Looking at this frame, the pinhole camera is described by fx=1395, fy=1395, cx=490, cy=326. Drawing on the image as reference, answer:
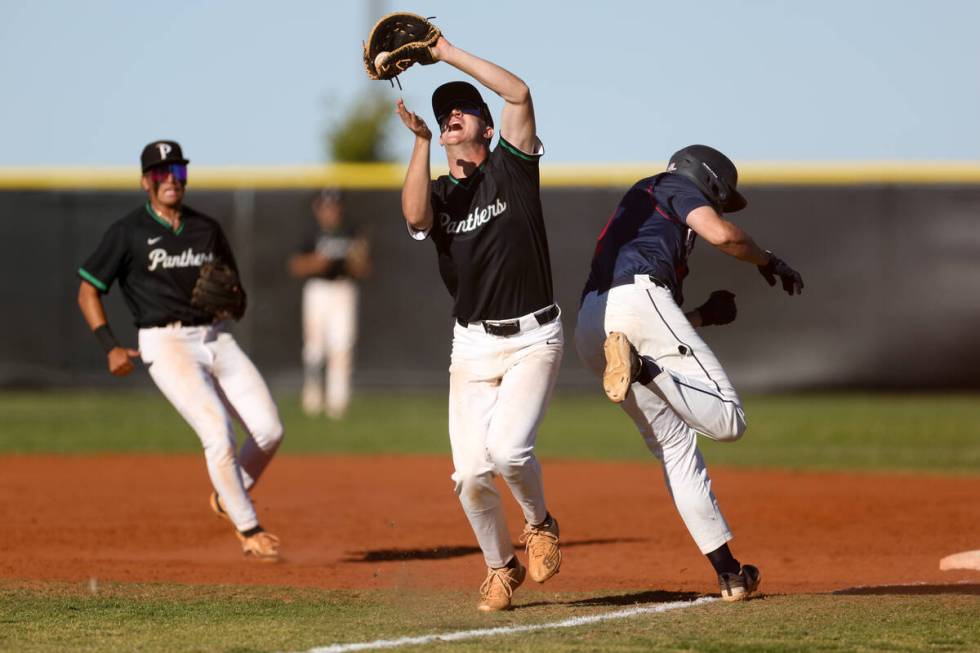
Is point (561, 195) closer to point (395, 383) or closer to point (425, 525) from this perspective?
point (395, 383)

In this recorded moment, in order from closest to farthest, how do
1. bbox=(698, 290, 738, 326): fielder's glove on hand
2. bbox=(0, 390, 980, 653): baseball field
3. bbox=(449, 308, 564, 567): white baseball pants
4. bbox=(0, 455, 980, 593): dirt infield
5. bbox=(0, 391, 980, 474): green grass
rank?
bbox=(0, 390, 980, 653): baseball field, bbox=(449, 308, 564, 567): white baseball pants, bbox=(698, 290, 738, 326): fielder's glove on hand, bbox=(0, 455, 980, 593): dirt infield, bbox=(0, 391, 980, 474): green grass

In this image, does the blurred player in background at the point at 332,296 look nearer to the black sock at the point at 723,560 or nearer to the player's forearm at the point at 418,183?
the black sock at the point at 723,560

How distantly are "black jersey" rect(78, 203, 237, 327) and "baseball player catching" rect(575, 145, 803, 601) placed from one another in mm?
2390

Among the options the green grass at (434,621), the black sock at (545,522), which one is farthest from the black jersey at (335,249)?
the black sock at (545,522)

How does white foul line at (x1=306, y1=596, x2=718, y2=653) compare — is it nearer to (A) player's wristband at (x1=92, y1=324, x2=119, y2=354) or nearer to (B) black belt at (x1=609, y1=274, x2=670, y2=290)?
(B) black belt at (x1=609, y1=274, x2=670, y2=290)

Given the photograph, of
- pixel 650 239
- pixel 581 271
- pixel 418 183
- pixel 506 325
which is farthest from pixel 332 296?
pixel 418 183

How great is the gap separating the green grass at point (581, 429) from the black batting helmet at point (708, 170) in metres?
6.17

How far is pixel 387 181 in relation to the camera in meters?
18.2

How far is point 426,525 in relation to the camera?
28.6 feet

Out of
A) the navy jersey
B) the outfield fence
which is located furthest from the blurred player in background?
the navy jersey

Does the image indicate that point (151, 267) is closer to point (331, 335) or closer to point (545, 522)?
point (545, 522)

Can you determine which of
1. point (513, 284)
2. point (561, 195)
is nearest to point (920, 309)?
point (561, 195)

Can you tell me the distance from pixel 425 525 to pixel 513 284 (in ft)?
11.8

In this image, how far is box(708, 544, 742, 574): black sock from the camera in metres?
5.58
